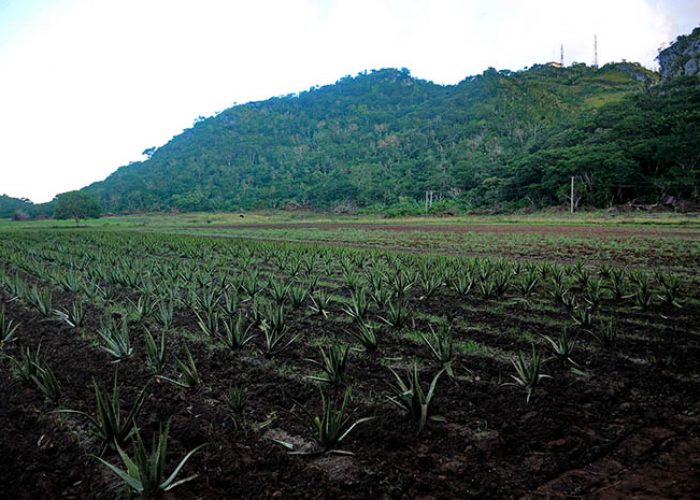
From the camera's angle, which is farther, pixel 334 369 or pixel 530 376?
pixel 334 369

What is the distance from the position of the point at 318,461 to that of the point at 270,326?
8.97 ft

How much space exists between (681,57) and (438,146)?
5175 centimetres

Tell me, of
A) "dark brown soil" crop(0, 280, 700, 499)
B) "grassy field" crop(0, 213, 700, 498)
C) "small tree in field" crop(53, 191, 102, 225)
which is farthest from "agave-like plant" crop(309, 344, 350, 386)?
"small tree in field" crop(53, 191, 102, 225)

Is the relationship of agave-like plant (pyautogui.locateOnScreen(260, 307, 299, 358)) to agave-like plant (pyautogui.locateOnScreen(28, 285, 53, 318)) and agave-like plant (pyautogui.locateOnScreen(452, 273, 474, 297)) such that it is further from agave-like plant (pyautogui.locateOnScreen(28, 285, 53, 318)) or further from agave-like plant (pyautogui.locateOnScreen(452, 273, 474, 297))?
agave-like plant (pyautogui.locateOnScreen(28, 285, 53, 318))

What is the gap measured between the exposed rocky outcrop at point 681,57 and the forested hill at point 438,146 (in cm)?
591

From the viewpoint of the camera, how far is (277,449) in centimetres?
267

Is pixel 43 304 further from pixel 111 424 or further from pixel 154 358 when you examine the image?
pixel 111 424

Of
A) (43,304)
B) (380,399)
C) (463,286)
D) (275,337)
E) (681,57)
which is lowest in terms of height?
(380,399)

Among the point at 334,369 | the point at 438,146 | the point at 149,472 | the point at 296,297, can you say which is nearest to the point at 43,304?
the point at 296,297

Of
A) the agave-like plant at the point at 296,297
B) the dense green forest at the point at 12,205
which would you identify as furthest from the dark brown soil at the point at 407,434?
the dense green forest at the point at 12,205

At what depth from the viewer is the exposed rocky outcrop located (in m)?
73.0

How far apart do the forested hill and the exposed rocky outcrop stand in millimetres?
5915

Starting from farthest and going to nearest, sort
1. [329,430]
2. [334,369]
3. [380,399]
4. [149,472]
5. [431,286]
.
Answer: [431,286] < [334,369] < [380,399] < [329,430] < [149,472]

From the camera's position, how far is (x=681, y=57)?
78.2m
